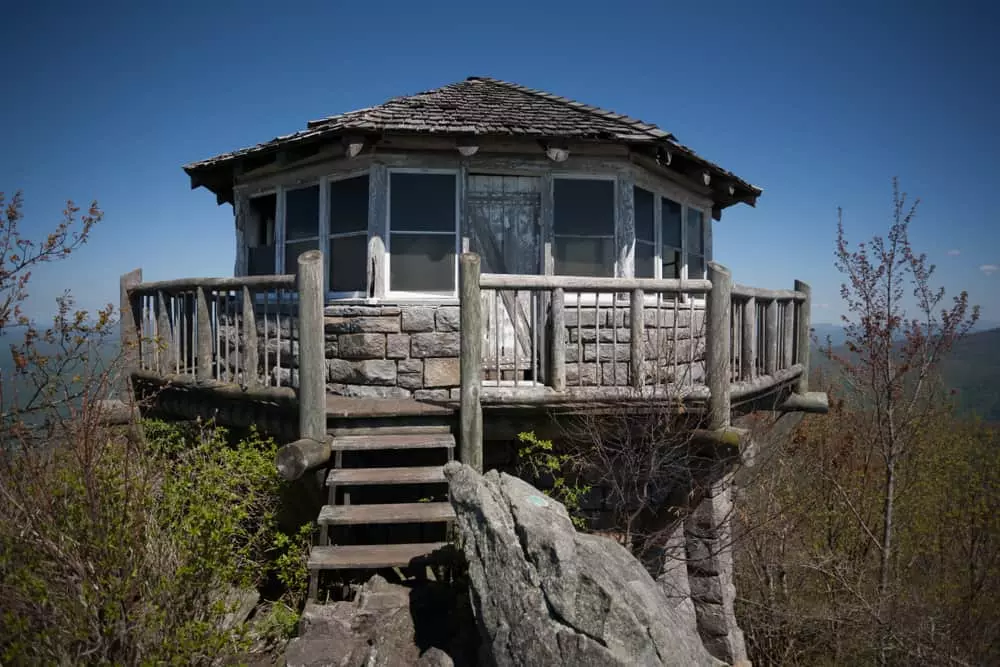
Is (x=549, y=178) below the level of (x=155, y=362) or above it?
above

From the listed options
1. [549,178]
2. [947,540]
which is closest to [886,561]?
[947,540]

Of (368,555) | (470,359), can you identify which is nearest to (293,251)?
(470,359)

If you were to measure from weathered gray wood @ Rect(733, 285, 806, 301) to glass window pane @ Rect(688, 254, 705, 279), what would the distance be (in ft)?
6.65

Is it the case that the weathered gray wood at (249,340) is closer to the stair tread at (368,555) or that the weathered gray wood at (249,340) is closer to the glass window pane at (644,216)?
the stair tread at (368,555)

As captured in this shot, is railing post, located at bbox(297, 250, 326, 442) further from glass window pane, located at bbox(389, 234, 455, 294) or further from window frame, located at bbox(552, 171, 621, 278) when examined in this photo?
window frame, located at bbox(552, 171, 621, 278)

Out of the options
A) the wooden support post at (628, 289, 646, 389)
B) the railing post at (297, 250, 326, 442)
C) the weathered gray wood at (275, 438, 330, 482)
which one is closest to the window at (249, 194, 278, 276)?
the railing post at (297, 250, 326, 442)

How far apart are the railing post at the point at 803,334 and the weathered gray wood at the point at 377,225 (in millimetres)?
5185

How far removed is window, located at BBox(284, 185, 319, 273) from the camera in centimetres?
729

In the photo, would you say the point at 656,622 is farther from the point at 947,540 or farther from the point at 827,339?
the point at 947,540

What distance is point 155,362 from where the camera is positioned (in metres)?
6.29

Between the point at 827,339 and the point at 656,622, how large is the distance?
8.90m

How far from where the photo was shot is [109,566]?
3.42m

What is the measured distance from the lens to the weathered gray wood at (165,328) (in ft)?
19.7

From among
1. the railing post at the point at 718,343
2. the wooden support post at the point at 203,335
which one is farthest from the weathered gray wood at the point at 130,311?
the railing post at the point at 718,343
